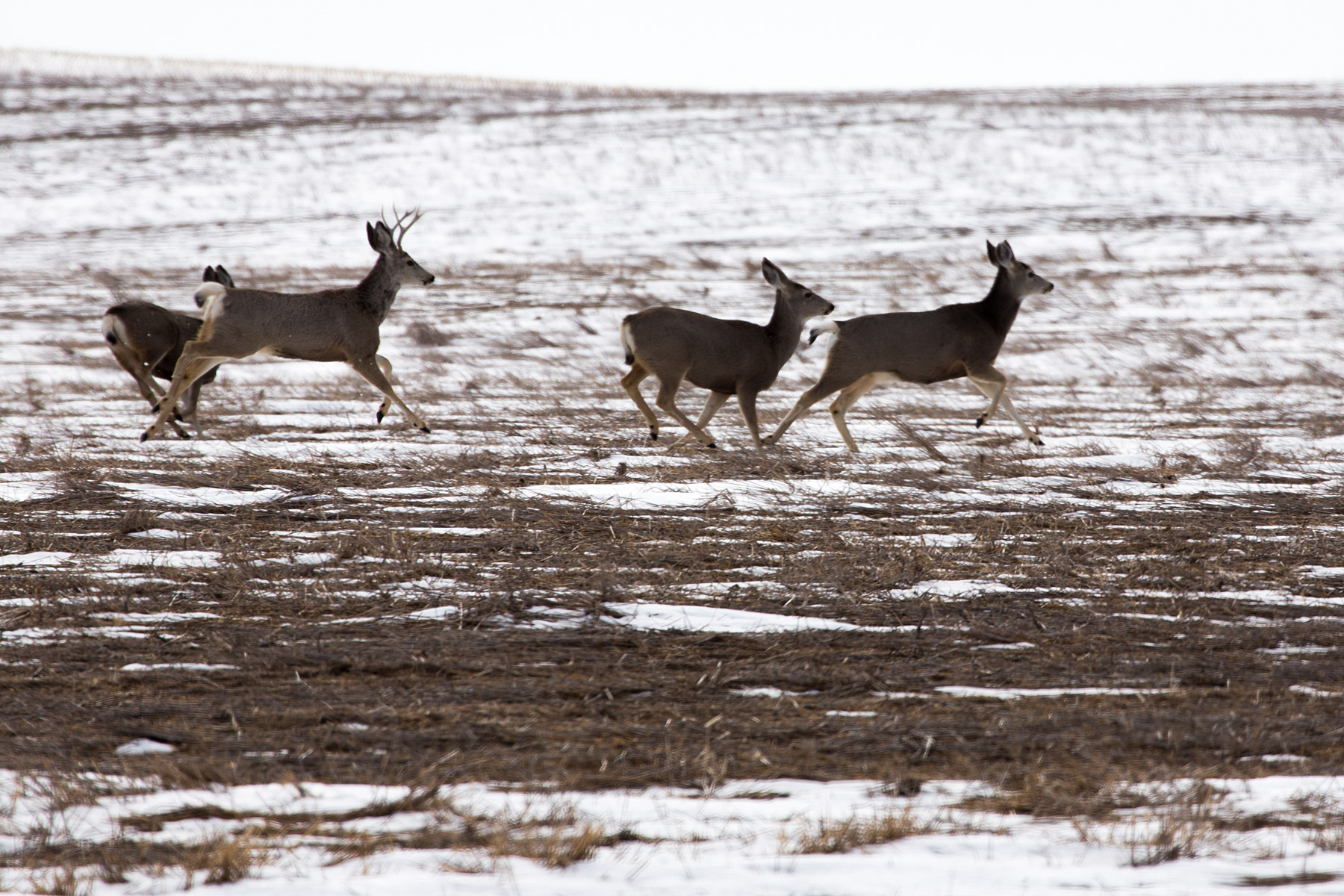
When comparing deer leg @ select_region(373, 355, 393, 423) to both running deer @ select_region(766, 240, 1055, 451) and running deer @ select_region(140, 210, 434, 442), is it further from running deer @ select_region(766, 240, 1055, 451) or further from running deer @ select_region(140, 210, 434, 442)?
running deer @ select_region(766, 240, 1055, 451)

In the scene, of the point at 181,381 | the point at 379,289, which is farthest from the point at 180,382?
the point at 379,289

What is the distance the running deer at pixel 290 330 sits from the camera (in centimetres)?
1053

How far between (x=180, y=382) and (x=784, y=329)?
5053 mm

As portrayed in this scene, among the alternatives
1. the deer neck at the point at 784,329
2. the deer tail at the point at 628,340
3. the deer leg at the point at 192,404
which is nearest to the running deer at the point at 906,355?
the deer neck at the point at 784,329

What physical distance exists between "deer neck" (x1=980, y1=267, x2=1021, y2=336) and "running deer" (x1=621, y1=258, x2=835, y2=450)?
1552 mm

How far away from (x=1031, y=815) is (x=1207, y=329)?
18.7 meters

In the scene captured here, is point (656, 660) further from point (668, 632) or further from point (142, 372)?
point (142, 372)

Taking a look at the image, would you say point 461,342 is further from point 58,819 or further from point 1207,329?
point 58,819

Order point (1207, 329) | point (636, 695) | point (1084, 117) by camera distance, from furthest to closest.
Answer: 1. point (1084, 117)
2. point (1207, 329)
3. point (636, 695)

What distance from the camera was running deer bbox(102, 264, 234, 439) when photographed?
11156 mm

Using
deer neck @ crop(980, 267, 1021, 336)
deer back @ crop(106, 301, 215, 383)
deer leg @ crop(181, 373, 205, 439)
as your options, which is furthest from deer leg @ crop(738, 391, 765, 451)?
deer back @ crop(106, 301, 215, 383)

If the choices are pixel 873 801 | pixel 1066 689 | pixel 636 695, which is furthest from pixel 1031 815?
pixel 636 695

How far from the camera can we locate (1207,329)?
20.1 metres

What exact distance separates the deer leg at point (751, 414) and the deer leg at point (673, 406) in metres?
0.34
